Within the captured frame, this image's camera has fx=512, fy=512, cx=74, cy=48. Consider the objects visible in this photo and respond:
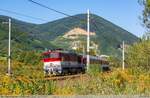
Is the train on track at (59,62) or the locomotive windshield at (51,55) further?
the locomotive windshield at (51,55)

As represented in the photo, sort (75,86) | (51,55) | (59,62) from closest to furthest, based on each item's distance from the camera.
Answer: (75,86)
(59,62)
(51,55)

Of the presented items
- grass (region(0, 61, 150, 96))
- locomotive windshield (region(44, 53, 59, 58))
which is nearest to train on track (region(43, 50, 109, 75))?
locomotive windshield (region(44, 53, 59, 58))

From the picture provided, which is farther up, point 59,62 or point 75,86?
point 59,62

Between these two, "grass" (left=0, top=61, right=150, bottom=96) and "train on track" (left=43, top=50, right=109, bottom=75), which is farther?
"train on track" (left=43, top=50, right=109, bottom=75)

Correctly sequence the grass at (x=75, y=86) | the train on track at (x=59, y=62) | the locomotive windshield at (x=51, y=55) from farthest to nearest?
the locomotive windshield at (x=51, y=55) < the train on track at (x=59, y=62) < the grass at (x=75, y=86)

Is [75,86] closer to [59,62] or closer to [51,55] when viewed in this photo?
[59,62]

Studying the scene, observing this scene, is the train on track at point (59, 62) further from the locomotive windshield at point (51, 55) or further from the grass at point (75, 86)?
the grass at point (75, 86)

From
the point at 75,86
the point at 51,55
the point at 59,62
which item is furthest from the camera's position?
the point at 51,55

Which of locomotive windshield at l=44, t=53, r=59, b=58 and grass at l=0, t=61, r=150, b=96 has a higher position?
locomotive windshield at l=44, t=53, r=59, b=58

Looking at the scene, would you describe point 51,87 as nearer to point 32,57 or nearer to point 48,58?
point 48,58

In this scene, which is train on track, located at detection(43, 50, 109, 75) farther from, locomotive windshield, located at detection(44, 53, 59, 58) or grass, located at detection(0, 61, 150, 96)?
grass, located at detection(0, 61, 150, 96)

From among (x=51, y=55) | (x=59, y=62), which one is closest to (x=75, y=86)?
(x=59, y=62)

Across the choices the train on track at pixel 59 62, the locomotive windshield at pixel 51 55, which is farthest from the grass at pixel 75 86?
the locomotive windshield at pixel 51 55

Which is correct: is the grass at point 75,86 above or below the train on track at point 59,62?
below
